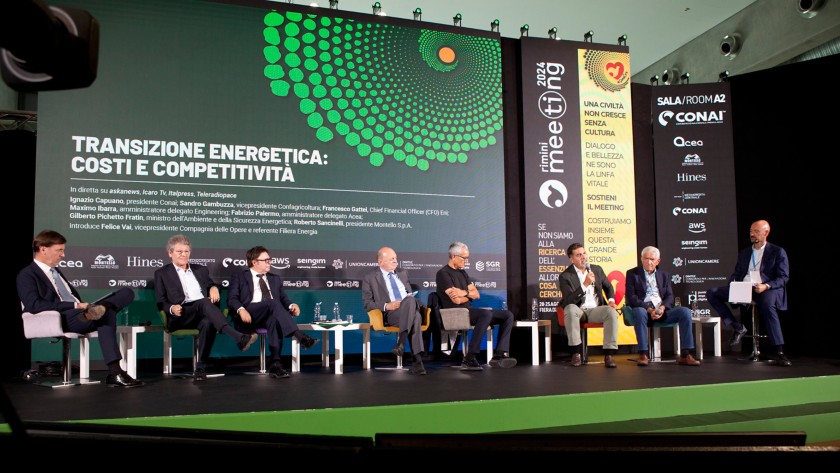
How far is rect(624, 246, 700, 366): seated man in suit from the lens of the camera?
18.7ft

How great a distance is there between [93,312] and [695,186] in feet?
20.2

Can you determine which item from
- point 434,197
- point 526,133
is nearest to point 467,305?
point 434,197

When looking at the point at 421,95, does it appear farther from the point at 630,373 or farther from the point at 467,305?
the point at 630,373

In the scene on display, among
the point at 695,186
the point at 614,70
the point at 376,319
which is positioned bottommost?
the point at 376,319

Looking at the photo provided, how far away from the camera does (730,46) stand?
8.56 meters

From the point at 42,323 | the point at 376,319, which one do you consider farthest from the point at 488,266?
the point at 42,323

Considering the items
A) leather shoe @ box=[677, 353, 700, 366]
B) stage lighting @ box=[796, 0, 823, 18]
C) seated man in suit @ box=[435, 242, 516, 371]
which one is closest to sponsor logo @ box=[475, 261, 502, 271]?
seated man in suit @ box=[435, 242, 516, 371]

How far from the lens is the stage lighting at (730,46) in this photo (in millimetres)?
8453

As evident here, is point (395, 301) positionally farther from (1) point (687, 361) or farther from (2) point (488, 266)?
(1) point (687, 361)

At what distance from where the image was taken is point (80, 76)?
1082 mm

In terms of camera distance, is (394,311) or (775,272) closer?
(394,311)

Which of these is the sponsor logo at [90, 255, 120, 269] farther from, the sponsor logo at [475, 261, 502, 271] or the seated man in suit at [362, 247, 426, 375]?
the sponsor logo at [475, 261, 502, 271]

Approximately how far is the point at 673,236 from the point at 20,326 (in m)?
6.55

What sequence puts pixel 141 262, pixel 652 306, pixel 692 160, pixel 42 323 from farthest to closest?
pixel 692 160 < pixel 652 306 < pixel 141 262 < pixel 42 323
